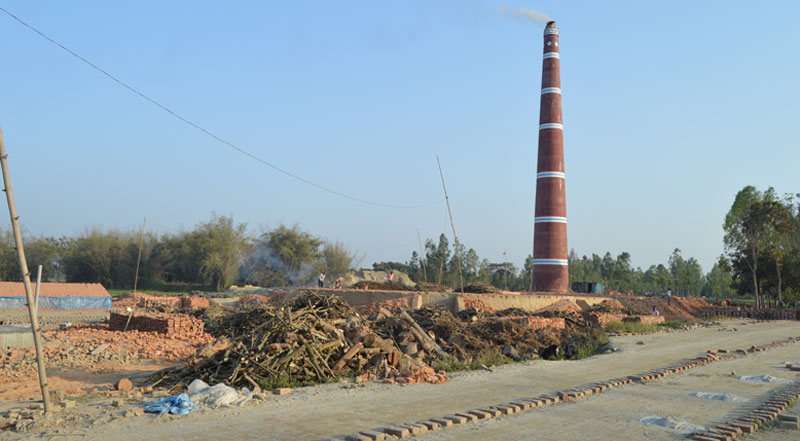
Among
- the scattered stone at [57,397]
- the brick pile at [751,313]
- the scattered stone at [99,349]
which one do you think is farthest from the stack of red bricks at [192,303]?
the brick pile at [751,313]

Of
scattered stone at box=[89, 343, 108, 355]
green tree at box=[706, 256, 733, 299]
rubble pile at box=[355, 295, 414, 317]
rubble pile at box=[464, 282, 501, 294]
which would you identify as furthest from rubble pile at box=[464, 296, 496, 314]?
green tree at box=[706, 256, 733, 299]

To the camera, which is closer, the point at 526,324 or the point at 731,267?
the point at 526,324

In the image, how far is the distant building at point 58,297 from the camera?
23453 mm

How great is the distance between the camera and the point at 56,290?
82.2 ft

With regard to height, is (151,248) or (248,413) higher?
(151,248)

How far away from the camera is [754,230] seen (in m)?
41.1

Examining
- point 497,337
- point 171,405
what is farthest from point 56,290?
point 171,405

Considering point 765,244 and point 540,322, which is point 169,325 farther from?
point 765,244

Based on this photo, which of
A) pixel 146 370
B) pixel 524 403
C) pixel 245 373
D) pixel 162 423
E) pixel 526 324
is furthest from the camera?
pixel 526 324

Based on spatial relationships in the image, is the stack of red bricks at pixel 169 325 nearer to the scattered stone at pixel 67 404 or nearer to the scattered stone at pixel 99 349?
the scattered stone at pixel 99 349

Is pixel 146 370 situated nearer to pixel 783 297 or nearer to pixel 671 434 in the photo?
pixel 671 434

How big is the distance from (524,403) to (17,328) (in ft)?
33.0

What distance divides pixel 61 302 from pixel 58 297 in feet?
0.73

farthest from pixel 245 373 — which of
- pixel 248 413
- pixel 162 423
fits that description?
pixel 162 423
